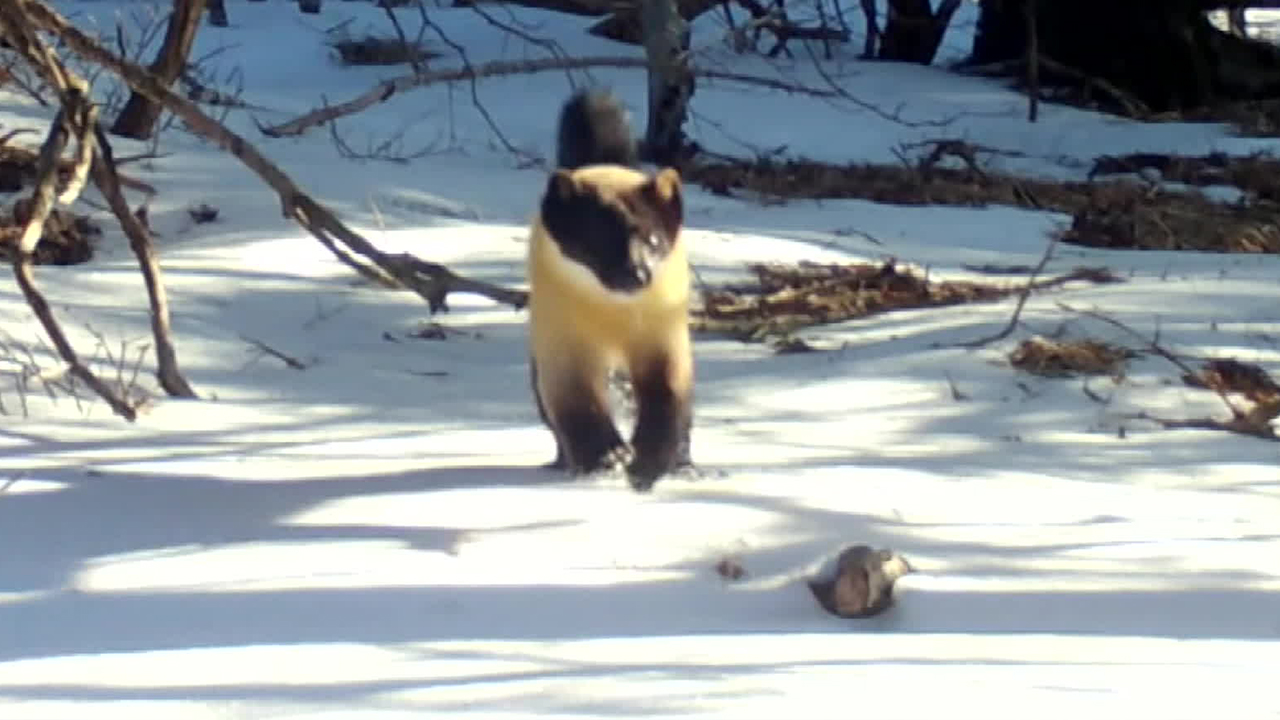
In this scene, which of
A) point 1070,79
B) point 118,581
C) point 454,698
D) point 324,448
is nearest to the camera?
point 454,698

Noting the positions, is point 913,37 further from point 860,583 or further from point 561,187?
point 860,583

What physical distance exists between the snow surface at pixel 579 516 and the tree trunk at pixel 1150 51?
335 inches

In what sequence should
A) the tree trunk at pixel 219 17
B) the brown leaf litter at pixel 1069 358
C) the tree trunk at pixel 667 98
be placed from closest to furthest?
the brown leaf litter at pixel 1069 358, the tree trunk at pixel 667 98, the tree trunk at pixel 219 17

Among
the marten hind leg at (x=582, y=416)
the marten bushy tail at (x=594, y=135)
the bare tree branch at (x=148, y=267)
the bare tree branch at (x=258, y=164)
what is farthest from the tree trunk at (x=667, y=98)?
the marten hind leg at (x=582, y=416)

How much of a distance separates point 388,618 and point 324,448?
1.54 m

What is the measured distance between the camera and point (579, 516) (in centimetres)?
483

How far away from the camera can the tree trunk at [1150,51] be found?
17.0 m

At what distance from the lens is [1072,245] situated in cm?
937

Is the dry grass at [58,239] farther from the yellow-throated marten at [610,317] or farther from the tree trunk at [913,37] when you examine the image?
the tree trunk at [913,37]

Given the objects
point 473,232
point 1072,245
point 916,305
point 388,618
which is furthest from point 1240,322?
point 388,618

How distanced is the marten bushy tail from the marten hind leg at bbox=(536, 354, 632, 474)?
2.49 feet

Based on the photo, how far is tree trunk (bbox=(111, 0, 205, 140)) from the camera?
334 inches

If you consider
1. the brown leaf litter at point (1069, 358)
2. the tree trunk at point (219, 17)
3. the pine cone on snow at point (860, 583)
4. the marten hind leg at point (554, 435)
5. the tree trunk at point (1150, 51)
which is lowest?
the tree trunk at point (219, 17)

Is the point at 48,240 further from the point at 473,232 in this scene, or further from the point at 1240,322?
the point at 1240,322
